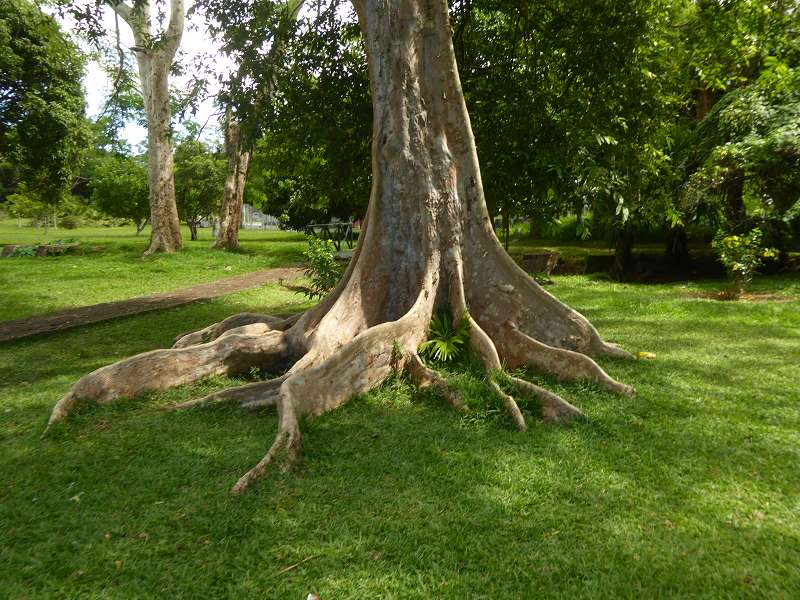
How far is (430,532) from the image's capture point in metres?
3.17

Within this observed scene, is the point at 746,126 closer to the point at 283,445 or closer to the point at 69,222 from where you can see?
the point at 283,445

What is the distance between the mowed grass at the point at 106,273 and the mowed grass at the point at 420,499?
22.0 feet

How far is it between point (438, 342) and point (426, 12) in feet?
10.9

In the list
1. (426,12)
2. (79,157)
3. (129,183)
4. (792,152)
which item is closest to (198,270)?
(79,157)

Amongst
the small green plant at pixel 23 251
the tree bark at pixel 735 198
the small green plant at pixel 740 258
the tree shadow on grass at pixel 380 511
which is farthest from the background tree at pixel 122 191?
the tree shadow on grass at pixel 380 511

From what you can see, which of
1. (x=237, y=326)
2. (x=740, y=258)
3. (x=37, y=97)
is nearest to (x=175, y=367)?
(x=237, y=326)

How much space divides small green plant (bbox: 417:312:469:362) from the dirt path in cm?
600

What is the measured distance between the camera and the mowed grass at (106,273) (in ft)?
38.2

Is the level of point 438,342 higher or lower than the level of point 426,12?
lower

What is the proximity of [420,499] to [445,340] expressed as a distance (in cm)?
244

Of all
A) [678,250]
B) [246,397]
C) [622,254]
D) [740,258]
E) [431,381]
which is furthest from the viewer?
[678,250]

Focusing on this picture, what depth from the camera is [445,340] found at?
581 centimetres

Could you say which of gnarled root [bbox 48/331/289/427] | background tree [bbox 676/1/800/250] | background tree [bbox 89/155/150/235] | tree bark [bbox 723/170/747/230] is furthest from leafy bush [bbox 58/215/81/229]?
gnarled root [bbox 48/331/289/427]

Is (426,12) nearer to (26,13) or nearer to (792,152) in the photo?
(792,152)
